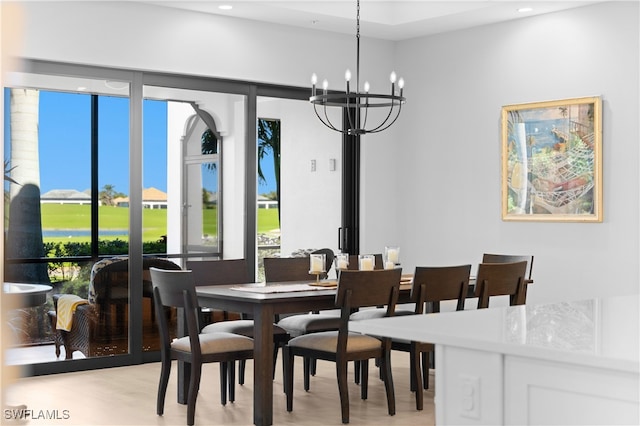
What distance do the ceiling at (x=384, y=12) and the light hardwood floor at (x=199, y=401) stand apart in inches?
105

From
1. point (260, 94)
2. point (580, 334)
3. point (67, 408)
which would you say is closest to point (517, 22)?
point (260, 94)

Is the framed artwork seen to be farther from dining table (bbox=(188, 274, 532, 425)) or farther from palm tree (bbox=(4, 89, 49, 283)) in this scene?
palm tree (bbox=(4, 89, 49, 283))

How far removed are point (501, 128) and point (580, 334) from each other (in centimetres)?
520

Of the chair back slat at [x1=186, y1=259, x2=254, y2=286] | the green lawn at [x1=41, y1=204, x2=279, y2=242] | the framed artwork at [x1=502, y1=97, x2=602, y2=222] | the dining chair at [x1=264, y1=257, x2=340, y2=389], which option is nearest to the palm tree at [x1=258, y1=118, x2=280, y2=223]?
the green lawn at [x1=41, y1=204, x2=279, y2=242]

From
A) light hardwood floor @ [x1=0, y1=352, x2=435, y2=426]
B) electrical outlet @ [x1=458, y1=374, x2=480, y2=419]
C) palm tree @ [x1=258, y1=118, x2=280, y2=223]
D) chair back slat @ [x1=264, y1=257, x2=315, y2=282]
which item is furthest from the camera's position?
palm tree @ [x1=258, y1=118, x2=280, y2=223]

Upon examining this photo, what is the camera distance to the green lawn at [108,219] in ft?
18.9

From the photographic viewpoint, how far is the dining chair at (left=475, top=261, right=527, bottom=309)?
4.94 meters

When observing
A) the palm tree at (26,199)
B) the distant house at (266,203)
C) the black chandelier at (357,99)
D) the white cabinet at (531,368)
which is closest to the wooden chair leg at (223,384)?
the black chandelier at (357,99)

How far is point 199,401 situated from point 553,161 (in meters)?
3.28

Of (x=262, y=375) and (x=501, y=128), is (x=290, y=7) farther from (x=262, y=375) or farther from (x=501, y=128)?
(x=262, y=375)

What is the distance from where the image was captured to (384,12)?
23.2 feet

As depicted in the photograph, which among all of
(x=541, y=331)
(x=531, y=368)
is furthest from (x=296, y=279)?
(x=531, y=368)

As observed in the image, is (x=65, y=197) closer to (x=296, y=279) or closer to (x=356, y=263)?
(x=296, y=279)

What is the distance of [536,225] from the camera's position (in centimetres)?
666
